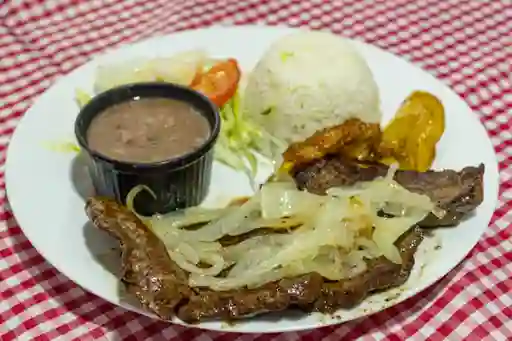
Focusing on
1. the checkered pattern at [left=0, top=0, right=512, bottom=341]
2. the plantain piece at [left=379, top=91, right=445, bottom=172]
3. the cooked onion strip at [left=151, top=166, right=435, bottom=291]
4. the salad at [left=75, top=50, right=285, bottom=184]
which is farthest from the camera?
the salad at [left=75, top=50, right=285, bottom=184]

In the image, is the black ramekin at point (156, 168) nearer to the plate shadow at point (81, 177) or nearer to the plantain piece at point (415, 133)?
the plate shadow at point (81, 177)

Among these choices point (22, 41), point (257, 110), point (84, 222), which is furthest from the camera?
point (22, 41)

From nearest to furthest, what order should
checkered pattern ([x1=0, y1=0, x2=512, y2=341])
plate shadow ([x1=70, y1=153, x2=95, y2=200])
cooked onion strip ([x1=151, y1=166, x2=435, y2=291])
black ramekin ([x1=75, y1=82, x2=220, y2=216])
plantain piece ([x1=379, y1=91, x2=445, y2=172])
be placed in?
cooked onion strip ([x1=151, y1=166, x2=435, y2=291])
checkered pattern ([x1=0, y1=0, x2=512, y2=341])
black ramekin ([x1=75, y1=82, x2=220, y2=216])
plate shadow ([x1=70, y1=153, x2=95, y2=200])
plantain piece ([x1=379, y1=91, x2=445, y2=172])

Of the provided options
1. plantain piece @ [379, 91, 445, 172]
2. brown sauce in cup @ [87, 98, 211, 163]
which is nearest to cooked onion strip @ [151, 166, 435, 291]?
brown sauce in cup @ [87, 98, 211, 163]

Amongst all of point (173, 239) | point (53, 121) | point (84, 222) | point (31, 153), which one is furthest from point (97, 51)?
point (173, 239)

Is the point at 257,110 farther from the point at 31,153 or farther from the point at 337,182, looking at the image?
the point at 31,153

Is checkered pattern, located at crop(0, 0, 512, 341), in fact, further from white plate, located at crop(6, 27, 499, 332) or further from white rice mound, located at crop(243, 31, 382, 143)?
white rice mound, located at crop(243, 31, 382, 143)

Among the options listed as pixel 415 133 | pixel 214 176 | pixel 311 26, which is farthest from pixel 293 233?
pixel 311 26
